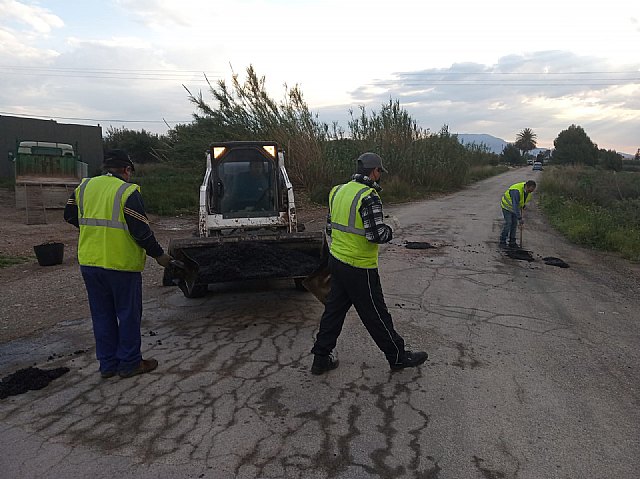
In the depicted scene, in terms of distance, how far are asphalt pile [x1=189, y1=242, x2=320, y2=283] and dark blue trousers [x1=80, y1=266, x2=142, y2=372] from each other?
146 cm

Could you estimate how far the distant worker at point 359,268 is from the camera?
4406 millimetres

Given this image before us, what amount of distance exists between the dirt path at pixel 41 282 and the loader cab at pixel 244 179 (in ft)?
5.52

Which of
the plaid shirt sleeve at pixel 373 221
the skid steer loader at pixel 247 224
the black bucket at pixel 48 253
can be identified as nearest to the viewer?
the plaid shirt sleeve at pixel 373 221

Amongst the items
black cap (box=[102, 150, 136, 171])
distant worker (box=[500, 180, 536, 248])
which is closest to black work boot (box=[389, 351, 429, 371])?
black cap (box=[102, 150, 136, 171])

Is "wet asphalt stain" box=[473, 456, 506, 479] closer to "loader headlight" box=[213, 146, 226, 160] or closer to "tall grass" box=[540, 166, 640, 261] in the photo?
"loader headlight" box=[213, 146, 226, 160]

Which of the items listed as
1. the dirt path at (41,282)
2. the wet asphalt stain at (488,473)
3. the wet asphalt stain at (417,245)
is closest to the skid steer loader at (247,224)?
the dirt path at (41,282)

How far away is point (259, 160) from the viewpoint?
8.51 meters

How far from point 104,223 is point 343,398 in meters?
2.43

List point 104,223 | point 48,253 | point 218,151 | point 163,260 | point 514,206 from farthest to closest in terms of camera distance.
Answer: point 514,206 < point 48,253 < point 218,151 < point 163,260 < point 104,223

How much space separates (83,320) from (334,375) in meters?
3.46

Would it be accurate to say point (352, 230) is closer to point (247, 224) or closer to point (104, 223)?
point (104, 223)

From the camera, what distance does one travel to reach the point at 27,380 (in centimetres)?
449

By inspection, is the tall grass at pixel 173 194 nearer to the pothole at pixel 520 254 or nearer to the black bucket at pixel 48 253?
the black bucket at pixel 48 253

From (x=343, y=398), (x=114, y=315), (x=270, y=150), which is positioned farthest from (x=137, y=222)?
(x=270, y=150)
